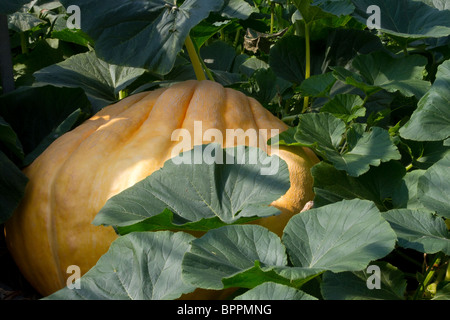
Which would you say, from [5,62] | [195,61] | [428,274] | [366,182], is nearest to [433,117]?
[366,182]

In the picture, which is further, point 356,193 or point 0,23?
point 0,23

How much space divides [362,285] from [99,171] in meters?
0.59

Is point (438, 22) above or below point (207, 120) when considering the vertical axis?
above

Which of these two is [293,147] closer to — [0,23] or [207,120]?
[207,120]

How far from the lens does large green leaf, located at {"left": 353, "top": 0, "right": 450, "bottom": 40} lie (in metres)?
1.43

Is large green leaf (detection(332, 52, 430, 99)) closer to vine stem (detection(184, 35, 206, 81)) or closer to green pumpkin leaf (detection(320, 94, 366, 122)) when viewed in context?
green pumpkin leaf (detection(320, 94, 366, 122))

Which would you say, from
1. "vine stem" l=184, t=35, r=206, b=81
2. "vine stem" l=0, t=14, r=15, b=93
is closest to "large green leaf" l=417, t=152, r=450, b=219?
"vine stem" l=184, t=35, r=206, b=81

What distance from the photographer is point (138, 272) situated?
851 mm

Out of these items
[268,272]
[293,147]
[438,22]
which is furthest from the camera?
[438,22]

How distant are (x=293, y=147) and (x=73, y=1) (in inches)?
24.2

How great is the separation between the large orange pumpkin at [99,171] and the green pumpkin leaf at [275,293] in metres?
0.39

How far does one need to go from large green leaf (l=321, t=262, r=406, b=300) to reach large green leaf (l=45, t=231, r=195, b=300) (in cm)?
23
